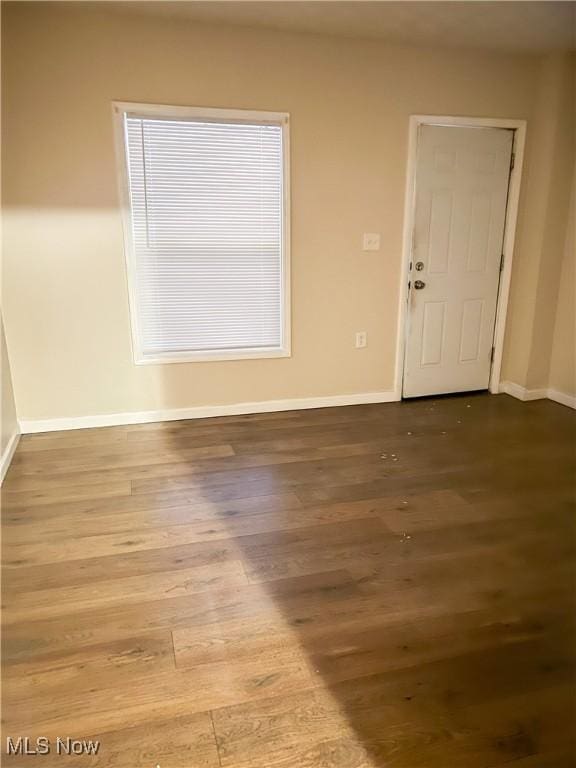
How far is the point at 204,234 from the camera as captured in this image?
3539 millimetres

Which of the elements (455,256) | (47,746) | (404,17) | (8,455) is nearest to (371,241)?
(455,256)

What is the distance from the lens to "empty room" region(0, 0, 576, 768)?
1.57 metres

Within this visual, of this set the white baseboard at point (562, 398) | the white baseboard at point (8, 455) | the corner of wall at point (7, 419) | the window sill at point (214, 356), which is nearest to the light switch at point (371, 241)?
the window sill at point (214, 356)

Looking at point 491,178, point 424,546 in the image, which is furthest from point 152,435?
point 491,178

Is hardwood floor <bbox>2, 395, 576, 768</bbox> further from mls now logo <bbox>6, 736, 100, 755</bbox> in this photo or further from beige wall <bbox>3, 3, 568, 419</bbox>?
beige wall <bbox>3, 3, 568, 419</bbox>

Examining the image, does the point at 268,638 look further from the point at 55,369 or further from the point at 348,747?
the point at 55,369

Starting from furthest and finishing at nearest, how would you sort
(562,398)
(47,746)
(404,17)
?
(562,398)
(404,17)
(47,746)

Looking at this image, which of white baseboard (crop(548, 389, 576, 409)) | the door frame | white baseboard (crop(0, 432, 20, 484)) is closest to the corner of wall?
white baseboard (crop(0, 432, 20, 484))

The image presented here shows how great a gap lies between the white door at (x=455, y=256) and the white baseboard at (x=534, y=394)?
238 mm

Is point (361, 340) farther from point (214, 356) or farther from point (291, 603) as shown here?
point (291, 603)

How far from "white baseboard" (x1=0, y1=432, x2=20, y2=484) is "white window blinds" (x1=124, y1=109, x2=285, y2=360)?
0.98m

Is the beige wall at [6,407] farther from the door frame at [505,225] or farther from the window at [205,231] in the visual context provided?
the door frame at [505,225]

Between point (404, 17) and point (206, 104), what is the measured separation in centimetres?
130

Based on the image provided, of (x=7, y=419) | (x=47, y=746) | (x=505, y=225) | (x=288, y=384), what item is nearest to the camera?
(x=47, y=746)
